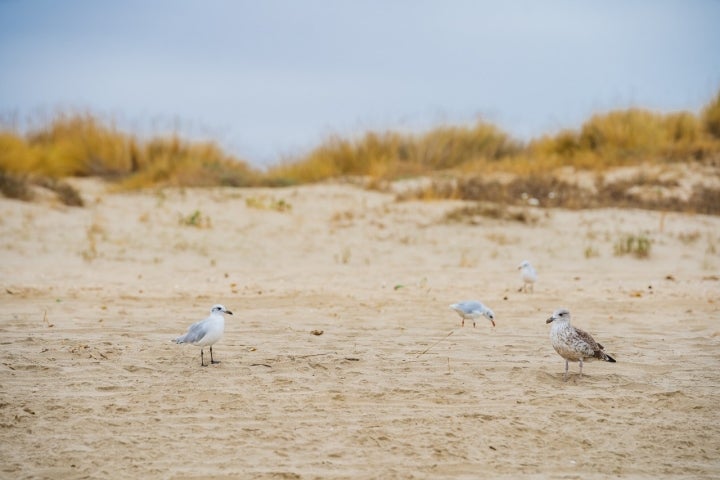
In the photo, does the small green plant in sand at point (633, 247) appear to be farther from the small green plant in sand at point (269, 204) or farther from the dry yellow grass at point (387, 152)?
the small green plant in sand at point (269, 204)

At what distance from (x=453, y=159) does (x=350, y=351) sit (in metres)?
12.6

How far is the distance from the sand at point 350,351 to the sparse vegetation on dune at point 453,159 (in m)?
1.93

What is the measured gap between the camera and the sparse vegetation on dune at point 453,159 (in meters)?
15.8

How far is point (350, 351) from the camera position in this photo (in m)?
7.07

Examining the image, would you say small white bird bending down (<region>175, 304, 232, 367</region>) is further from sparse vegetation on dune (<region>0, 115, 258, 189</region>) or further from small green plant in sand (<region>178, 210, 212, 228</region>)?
sparse vegetation on dune (<region>0, 115, 258, 189</region>)

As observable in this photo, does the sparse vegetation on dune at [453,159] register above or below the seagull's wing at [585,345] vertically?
above

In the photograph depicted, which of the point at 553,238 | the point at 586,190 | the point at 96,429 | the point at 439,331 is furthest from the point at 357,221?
the point at 96,429

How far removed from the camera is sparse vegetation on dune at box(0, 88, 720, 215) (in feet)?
51.9

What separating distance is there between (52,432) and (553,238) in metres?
9.68

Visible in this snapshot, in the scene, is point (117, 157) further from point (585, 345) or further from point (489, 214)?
point (585, 345)

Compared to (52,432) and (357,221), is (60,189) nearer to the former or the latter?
(357,221)

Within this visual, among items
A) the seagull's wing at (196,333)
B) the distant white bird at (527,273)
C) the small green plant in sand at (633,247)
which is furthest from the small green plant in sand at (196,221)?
the seagull's wing at (196,333)

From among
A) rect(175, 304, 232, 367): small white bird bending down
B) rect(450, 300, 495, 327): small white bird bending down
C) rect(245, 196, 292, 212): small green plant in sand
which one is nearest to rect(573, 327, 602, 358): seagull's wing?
rect(450, 300, 495, 327): small white bird bending down

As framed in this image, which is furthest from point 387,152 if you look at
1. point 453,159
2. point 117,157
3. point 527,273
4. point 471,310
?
point 471,310
